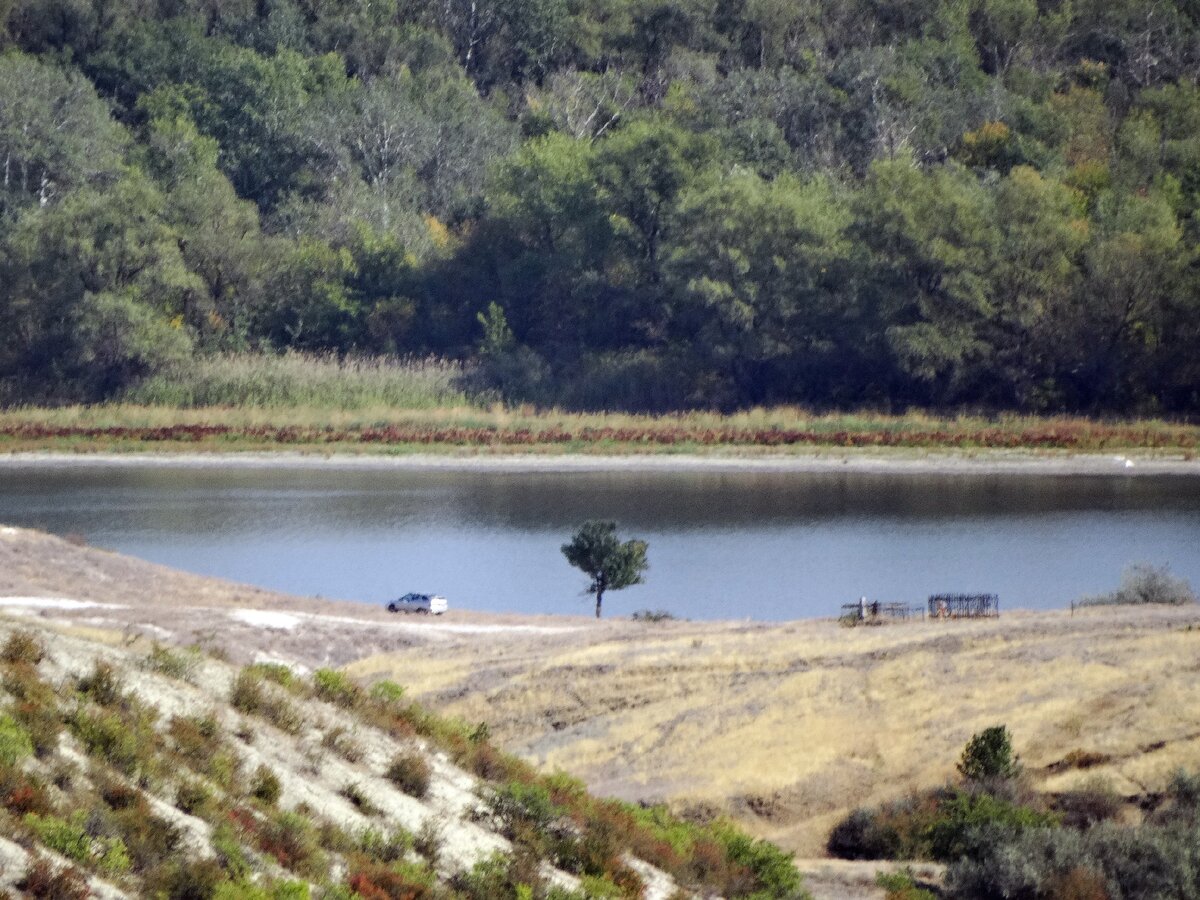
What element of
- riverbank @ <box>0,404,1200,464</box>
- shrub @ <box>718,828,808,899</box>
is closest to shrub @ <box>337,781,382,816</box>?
shrub @ <box>718,828,808,899</box>

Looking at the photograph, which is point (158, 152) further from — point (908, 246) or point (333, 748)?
point (333, 748)

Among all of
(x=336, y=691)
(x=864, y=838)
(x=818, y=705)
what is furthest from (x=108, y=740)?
(x=818, y=705)

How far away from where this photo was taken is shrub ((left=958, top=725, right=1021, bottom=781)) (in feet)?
68.0

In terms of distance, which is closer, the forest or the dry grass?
the dry grass

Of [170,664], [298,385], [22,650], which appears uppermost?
[22,650]

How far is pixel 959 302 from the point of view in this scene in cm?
6938

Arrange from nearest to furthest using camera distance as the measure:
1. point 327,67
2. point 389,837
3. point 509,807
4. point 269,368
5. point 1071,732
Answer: point 389,837 < point 509,807 < point 1071,732 < point 269,368 < point 327,67

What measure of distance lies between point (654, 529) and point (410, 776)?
113 ft

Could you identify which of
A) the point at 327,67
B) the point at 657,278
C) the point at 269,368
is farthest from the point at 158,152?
the point at 657,278

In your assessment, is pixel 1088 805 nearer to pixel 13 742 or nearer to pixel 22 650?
pixel 22 650

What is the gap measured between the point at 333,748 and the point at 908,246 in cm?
5619

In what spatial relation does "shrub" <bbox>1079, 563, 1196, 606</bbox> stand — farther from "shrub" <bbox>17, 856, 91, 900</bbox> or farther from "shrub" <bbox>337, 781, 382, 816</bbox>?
"shrub" <bbox>17, 856, 91, 900</bbox>

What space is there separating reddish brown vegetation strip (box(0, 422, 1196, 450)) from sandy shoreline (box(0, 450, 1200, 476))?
125cm

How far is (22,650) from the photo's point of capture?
48.8 ft
